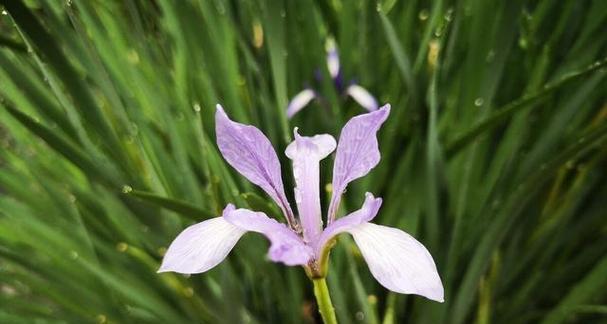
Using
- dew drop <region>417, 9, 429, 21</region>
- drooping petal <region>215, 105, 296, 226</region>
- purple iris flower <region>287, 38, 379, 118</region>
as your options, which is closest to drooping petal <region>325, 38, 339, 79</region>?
purple iris flower <region>287, 38, 379, 118</region>

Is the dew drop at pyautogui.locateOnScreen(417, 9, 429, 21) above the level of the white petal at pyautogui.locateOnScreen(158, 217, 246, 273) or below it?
above

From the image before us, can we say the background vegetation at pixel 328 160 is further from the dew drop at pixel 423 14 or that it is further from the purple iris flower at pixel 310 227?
the purple iris flower at pixel 310 227

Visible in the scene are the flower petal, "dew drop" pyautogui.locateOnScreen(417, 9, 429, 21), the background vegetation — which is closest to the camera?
the flower petal

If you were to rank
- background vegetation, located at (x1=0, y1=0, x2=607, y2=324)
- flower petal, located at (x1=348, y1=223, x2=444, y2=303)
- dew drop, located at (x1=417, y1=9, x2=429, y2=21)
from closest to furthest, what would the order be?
flower petal, located at (x1=348, y1=223, x2=444, y2=303), background vegetation, located at (x1=0, y1=0, x2=607, y2=324), dew drop, located at (x1=417, y1=9, x2=429, y2=21)

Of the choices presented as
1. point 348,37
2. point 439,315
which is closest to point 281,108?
point 348,37

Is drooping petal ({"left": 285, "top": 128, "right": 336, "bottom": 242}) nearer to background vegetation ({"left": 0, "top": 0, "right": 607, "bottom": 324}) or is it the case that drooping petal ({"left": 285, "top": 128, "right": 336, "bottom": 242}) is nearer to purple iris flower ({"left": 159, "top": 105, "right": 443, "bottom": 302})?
purple iris flower ({"left": 159, "top": 105, "right": 443, "bottom": 302})

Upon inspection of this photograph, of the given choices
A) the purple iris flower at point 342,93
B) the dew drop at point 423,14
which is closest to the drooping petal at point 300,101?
the purple iris flower at point 342,93

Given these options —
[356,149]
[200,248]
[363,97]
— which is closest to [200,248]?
[200,248]
